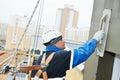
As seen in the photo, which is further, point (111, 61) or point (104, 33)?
point (111, 61)

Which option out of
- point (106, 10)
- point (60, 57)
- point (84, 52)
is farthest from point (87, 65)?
point (106, 10)

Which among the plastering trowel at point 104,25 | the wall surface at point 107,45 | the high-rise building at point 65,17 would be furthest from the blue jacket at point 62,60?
the high-rise building at point 65,17

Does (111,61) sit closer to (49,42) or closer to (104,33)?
(104,33)

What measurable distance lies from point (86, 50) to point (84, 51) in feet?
0.14

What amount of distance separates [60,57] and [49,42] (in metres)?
0.19

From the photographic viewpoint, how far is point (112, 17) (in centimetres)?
155

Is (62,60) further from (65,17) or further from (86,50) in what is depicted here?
(65,17)

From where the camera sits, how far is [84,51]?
188cm

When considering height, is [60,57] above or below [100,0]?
below

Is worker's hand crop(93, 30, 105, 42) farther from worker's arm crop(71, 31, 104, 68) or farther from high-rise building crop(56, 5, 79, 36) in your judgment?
high-rise building crop(56, 5, 79, 36)

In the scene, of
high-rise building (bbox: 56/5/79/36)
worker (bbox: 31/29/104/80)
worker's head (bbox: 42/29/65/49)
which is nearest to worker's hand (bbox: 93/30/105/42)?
worker (bbox: 31/29/104/80)

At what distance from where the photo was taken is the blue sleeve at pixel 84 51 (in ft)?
5.73

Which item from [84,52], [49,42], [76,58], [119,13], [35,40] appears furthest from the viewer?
[35,40]

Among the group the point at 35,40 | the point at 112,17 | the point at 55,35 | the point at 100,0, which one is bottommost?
the point at 35,40
